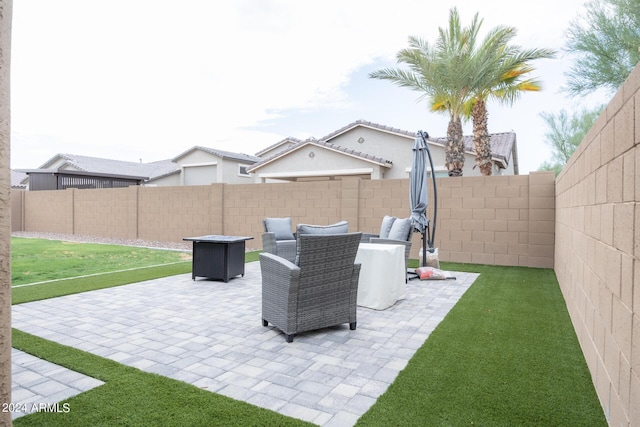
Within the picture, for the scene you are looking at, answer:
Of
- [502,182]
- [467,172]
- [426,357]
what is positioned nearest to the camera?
[426,357]

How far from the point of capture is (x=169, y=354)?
3135 mm

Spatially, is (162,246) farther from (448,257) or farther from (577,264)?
(577,264)

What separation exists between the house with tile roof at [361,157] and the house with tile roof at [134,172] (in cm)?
728

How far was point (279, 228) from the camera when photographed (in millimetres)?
7551

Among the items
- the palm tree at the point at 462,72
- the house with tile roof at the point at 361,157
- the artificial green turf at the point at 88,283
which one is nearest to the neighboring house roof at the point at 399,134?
the house with tile roof at the point at 361,157

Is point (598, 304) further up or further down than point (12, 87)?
further down

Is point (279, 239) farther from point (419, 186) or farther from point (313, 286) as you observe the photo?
point (313, 286)

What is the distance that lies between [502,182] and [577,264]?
4.67 meters

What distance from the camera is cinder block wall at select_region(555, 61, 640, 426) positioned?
5.20ft

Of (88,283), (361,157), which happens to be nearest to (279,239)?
(88,283)

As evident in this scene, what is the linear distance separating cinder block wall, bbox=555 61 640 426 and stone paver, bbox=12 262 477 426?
126 cm

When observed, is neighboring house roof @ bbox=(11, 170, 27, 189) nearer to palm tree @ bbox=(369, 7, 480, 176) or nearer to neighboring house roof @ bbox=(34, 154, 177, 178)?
neighboring house roof @ bbox=(34, 154, 177, 178)

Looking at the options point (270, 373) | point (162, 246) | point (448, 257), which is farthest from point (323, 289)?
point (162, 246)

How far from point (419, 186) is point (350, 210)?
3.19 metres
